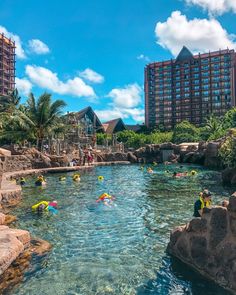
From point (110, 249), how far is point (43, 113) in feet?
90.7

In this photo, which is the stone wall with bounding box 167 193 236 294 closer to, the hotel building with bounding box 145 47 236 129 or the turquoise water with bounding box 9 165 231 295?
the turquoise water with bounding box 9 165 231 295

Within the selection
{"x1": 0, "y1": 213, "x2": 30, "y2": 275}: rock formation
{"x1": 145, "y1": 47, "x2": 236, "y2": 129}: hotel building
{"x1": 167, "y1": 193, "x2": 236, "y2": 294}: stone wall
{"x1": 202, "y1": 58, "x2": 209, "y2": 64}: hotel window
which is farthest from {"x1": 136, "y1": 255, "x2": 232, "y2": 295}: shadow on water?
{"x1": 202, "y1": 58, "x2": 209, "y2": 64}: hotel window

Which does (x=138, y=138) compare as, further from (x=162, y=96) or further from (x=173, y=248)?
(x=173, y=248)

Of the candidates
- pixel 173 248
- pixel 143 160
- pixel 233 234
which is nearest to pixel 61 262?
pixel 173 248

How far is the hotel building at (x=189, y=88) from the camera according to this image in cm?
11094

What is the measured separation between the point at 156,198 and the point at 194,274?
9278 millimetres

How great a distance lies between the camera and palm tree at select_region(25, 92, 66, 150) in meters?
33.9

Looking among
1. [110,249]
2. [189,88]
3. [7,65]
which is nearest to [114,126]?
[189,88]

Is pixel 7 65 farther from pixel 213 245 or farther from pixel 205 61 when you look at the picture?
pixel 213 245

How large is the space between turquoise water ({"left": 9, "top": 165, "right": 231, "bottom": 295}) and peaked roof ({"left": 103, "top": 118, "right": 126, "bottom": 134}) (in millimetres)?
80470

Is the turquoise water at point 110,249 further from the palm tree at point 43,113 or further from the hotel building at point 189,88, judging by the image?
the hotel building at point 189,88

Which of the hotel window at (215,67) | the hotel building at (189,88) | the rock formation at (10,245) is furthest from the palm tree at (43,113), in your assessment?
the hotel window at (215,67)

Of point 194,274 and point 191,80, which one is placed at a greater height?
point 191,80

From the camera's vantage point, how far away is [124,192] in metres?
18.0
